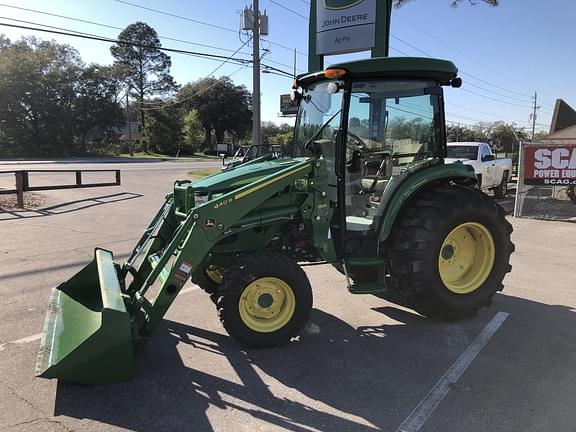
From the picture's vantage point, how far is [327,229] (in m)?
4.37

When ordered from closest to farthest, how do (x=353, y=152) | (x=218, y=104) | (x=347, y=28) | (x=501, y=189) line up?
(x=353, y=152) → (x=347, y=28) → (x=501, y=189) → (x=218, y=104)

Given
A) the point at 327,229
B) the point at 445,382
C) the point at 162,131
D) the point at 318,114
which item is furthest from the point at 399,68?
the point at 162,131

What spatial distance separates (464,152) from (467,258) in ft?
31.7

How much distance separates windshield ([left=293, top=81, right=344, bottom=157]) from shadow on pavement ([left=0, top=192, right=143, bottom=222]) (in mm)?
8208

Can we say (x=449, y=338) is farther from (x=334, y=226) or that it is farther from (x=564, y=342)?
(x=334, y=226)

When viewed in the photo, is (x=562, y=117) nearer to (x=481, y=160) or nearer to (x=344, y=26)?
(x=481, y=160)

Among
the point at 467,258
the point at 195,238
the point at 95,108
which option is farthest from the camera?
the point at 95,108

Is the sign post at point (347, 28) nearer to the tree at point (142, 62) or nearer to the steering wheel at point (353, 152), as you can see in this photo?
the steering wheel at point (353, 152)

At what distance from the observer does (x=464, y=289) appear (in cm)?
481

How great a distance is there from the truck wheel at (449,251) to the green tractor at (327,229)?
1 centimetres

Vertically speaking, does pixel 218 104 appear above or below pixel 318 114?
above

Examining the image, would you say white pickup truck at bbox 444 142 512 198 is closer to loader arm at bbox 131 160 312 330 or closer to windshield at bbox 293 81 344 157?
windshield at bbox 293 81 344 157

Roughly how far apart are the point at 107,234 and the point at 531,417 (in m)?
7.86

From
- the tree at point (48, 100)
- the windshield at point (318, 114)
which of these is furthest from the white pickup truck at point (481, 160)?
the tree at point (48, 100)
